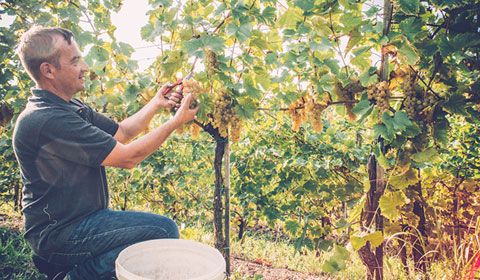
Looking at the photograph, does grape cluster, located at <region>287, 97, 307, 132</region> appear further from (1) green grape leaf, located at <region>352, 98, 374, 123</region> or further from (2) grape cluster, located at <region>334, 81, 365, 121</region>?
(1) green grape leaf, located at <region>352, 98, 374, 123</region>

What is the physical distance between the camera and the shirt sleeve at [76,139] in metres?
1.81

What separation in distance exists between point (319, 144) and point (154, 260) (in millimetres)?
2273

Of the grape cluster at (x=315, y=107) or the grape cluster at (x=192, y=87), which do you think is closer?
the grape cluster at (x=192, y=87)

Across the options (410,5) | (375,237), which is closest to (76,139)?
(375,237)

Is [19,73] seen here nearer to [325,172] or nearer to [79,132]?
[79,132]

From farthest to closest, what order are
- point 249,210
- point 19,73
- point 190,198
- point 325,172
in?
1. point 190,198
2. point 249,210
3. point 19,73
4. point 325,172

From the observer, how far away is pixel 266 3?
209cm

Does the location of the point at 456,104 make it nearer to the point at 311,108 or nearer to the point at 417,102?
the point at 417,102

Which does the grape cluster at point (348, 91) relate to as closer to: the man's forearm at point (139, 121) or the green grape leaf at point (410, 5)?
the green grape leaf at point (410, 5)

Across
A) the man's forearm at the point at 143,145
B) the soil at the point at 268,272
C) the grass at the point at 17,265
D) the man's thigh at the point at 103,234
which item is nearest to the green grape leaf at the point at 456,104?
the man's forearm at the point at 143,145

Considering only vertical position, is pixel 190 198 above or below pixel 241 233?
above

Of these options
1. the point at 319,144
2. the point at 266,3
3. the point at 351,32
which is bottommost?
the point at 319,144

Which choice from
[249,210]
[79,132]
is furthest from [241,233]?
[79,132]

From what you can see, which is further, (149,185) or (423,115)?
(149,185)
